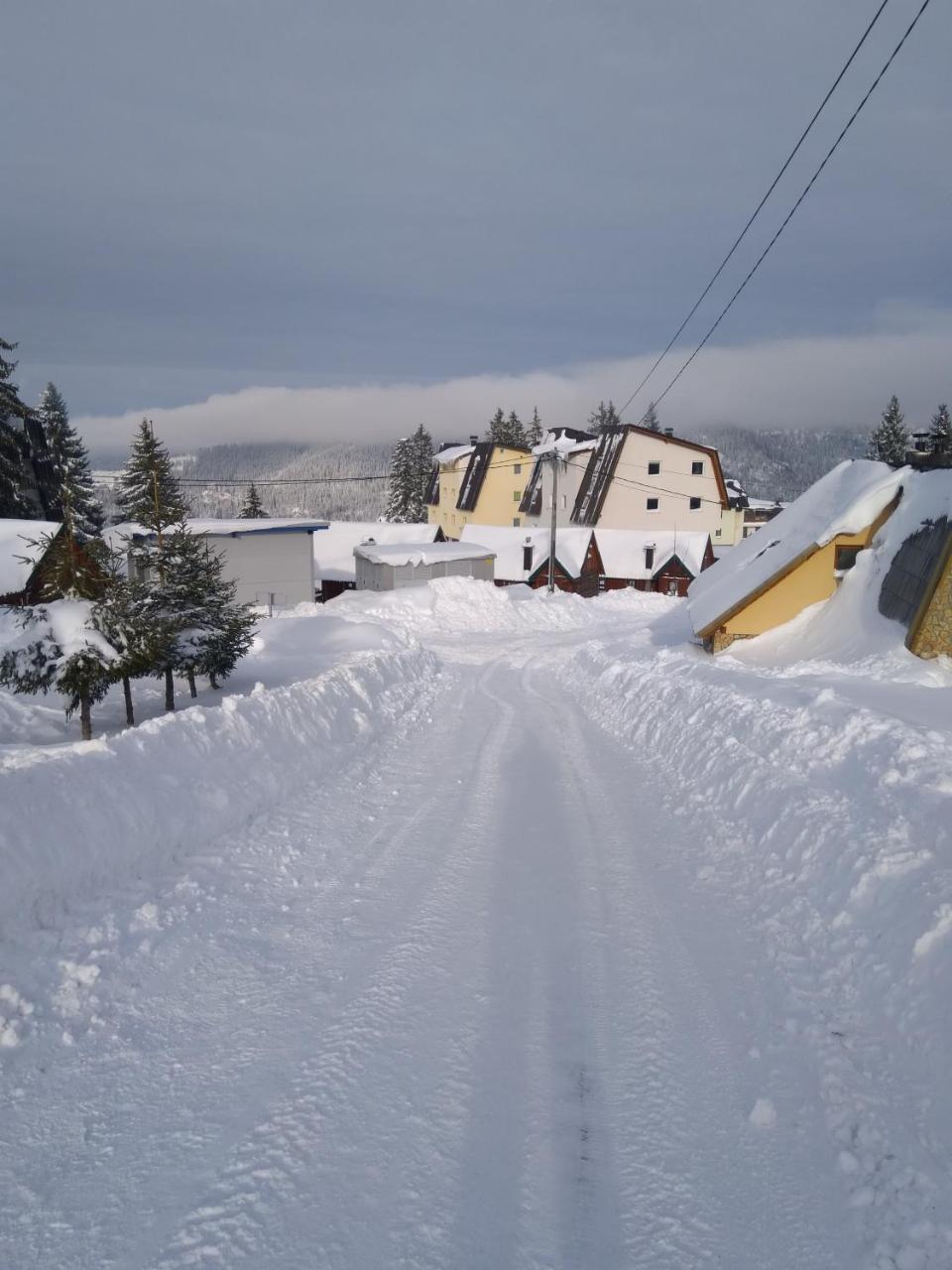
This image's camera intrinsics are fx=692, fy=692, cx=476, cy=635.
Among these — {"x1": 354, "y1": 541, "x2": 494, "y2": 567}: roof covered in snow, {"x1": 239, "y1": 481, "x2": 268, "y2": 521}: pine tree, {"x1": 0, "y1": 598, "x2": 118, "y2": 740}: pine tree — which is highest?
{"x1": 239, "y1": 481, "x2": 268, "y2": 521}: pine tree

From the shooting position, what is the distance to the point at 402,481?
81438 mm

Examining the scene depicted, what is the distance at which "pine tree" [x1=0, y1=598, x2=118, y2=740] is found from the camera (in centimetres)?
1068

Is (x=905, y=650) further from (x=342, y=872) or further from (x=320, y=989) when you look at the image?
(x=320, y=989)

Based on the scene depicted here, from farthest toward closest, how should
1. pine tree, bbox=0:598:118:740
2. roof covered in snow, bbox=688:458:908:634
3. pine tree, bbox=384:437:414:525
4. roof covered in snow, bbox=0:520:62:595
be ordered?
1. pine tree, bbox=384:437:414:525
2. roof covered in snow, bbox=0:520:62:595
3. roof covered in snow, bbox=688:458:908:634
4. pine tree, bbox=0:598:118:740

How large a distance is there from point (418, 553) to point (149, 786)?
33261 millimetres

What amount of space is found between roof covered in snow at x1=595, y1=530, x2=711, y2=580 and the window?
99.4ft

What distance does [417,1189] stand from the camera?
Answer: 10.8ft

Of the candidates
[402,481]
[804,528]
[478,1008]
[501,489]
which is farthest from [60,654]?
[402,481]

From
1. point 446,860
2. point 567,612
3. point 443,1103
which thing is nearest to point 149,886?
point 446,860

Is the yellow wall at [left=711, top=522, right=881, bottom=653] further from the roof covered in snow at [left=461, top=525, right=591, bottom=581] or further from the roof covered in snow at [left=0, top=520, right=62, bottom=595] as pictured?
the roof covered in snow at [left=461, top=525, right=591, bottom=581]

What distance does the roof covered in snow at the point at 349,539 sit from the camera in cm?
4944

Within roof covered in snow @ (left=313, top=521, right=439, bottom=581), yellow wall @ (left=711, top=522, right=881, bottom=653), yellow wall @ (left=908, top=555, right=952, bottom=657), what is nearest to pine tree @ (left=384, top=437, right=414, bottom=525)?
roof covered in snow @ (left=313, top=521, right=439, bottom=581)

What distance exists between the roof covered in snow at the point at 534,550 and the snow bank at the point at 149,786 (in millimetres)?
36972

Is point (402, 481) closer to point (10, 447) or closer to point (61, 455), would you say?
point (61, 455)
